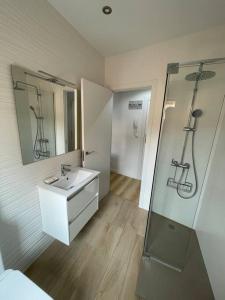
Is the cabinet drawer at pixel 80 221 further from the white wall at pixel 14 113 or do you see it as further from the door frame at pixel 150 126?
the door frame at pixel 150 126

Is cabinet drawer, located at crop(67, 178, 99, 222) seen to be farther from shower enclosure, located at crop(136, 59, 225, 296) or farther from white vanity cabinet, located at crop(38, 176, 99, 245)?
shower enclosure, located at crop(136, 59, 225, 296)

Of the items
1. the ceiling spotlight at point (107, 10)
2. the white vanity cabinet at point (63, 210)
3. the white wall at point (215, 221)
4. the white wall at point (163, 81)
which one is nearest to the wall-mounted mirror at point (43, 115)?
the white vanity cabinet at point (63, 210)

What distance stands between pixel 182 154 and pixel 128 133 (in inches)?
63.8

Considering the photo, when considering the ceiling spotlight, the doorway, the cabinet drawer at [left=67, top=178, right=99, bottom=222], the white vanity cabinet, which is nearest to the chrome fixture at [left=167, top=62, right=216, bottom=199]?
the ceiling spotlight

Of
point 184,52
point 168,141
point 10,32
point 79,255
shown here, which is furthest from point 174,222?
point 10,32

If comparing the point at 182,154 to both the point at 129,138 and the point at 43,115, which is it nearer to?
the point at 129,138

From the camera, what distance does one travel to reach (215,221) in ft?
4.24

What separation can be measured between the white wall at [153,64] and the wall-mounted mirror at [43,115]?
895 mm

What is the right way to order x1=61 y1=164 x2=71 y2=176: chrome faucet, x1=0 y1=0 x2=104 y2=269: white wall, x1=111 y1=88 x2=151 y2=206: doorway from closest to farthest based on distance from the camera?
x1=0 y1=0 x2=104 y2=269: white wall
x1=61 y1=164 x2=71 y2=176: chrome faucet
x1=111 y1=88 x2=151 y2=206: doorway

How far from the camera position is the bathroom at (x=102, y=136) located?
3.48ft

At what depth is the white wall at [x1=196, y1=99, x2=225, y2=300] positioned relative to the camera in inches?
43.7

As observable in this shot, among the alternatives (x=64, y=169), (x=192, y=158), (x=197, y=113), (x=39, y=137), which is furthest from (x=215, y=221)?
(x=39, y=137)

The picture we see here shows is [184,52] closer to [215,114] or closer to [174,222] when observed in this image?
[215,114]

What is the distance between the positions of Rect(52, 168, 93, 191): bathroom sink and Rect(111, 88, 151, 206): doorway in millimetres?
1193
